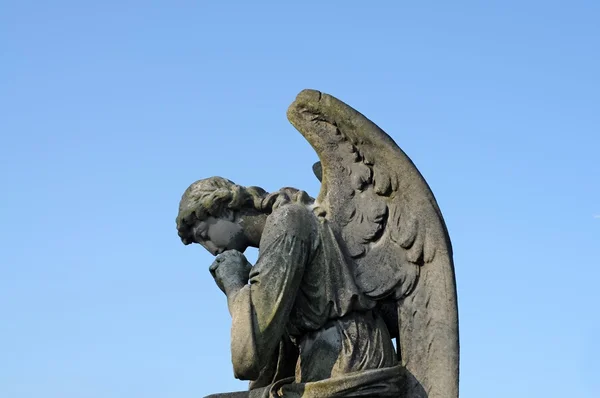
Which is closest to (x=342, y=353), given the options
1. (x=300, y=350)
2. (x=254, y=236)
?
(x=300, y=350)

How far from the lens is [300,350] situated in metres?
9.84

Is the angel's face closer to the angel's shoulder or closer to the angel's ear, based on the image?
the angel's shoulder

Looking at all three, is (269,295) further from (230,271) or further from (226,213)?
(226,213)

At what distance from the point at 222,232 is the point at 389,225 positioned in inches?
46.9

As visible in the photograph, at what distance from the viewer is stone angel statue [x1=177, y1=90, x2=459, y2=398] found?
9516 millimetres

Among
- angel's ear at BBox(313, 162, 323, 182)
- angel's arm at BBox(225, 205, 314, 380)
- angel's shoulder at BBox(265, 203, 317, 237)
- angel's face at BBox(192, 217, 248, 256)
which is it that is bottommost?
angel's arm at BBox(225, 205, 314, 380)

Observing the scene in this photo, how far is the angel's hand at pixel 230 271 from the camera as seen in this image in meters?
9.80

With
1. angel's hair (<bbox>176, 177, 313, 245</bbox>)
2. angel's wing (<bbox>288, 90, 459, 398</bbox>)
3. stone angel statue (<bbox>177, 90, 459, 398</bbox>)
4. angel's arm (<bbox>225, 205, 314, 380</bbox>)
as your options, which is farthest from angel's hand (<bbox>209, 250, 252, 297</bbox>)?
angel's wing (<bbox>288, 90, 459, 398</bbox>)

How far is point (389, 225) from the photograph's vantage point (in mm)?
9875

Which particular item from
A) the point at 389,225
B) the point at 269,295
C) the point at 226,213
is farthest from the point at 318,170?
the point at 269,295

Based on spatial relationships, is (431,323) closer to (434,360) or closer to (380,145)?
(434,360)

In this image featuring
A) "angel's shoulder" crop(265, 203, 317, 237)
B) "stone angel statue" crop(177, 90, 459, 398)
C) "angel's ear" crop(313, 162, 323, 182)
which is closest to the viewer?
"stone angel statue" crop(177, 90, 459, 398)

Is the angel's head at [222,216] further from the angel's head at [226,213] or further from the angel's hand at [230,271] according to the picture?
the angel's hand at [230,271]

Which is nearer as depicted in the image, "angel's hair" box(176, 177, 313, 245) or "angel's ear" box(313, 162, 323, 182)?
"angel's hair" box(176, 177, 313, 245)
